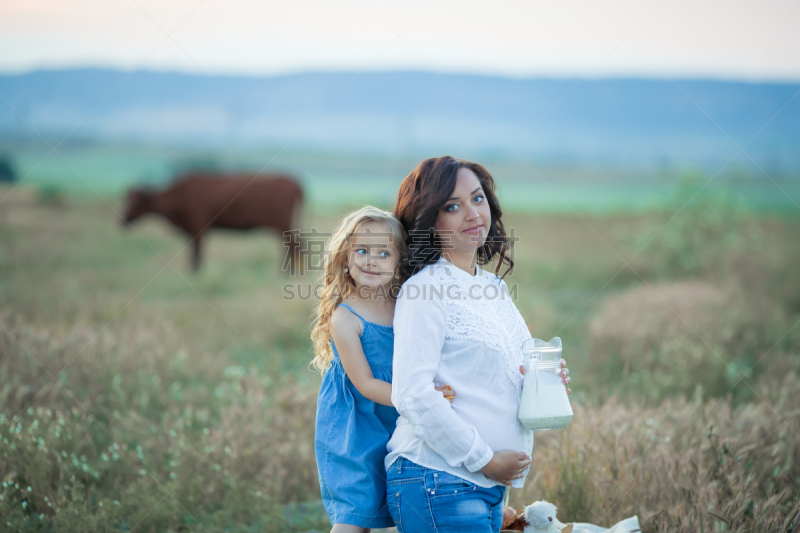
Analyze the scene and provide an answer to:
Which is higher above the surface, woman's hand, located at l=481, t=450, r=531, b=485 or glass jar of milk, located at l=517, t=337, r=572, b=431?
glass jar of milk, located at l=517, t=337, r=572, b=431

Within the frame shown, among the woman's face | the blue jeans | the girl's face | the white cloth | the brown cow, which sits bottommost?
the white cloth

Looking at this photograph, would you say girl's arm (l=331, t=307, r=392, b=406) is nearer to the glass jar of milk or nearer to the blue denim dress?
the blue denim dress

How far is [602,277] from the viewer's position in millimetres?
13430

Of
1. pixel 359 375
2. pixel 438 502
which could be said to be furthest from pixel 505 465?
pixel 359 375

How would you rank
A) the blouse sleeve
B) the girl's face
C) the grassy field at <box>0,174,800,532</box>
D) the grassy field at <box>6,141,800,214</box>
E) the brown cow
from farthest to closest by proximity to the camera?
the grassy field at <box>6,141,800,214</box> → the brown cow → the grassy field at <box>0,174,800,532</box> → the girl's face → the blouse sleeve

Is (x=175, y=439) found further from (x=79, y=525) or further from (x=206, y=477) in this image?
(x=79, y=525)

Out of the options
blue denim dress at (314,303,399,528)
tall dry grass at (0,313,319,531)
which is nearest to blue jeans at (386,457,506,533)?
blue denim dress at (314,303,399,528)

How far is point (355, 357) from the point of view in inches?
98.1

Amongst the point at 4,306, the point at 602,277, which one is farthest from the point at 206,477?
the point at 602,277

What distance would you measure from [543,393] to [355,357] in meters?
0.76

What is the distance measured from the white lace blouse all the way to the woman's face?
0.11 metres

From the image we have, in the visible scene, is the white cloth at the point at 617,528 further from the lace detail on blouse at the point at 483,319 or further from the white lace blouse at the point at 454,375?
the lace detail on blouse at the point at 483,319

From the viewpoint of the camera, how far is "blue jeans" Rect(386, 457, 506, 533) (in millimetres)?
2217

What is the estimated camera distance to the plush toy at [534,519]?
103 inches
